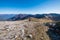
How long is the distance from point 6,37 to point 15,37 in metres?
1.56

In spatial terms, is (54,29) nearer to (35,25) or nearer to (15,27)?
(35,25)

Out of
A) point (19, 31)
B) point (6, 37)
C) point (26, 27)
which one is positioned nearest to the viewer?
point (6, 37)

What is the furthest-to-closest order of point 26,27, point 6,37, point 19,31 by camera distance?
point 26,27, point 19,31, point 6,37

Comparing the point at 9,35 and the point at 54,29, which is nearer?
the point at 9,35

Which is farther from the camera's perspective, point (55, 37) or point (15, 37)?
point (55, 37)

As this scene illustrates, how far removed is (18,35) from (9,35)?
1616mm

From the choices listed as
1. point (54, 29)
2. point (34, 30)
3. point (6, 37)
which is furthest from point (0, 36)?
point (54, 29)

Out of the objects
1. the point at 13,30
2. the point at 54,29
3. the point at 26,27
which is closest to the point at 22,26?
the point at 26,27

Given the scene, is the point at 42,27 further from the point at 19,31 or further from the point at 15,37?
the point at 15,37

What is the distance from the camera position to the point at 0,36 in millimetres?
20141

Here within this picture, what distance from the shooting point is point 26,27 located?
23625 millimetres

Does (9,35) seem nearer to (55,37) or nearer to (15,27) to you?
(15,27)

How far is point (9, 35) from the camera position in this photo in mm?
20297

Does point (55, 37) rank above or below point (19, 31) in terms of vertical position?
below
